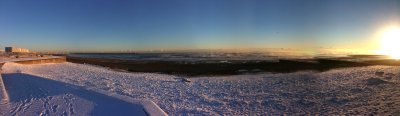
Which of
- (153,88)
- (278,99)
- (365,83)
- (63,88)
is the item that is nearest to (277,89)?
(278,99)

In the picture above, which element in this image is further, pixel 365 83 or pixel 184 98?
pixel 365 83

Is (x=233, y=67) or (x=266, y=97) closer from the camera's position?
(x=266, y=97)

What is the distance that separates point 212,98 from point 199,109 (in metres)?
2.70

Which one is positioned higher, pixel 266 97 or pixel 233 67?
pixel 233 67

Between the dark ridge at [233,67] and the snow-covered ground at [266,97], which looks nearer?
the snow-covered ground at [266,97]

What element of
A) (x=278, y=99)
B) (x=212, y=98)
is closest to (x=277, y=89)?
(x=278, y=99)

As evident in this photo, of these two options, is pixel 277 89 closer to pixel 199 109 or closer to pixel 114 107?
pixel 199 109

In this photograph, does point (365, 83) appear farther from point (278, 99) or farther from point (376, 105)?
point (278, 99)

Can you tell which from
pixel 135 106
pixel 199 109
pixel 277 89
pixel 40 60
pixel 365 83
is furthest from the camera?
pixel 40 60

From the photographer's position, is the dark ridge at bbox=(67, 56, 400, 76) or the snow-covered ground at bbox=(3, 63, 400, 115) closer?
the snow-covered ground at bbox=(3, 63, 400, 115)

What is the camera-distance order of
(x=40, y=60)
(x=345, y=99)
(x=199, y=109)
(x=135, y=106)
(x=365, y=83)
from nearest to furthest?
(x=135, y=106) < (x=199, y=109) < (x=345, y=99) < (x=365, y=83) < (x=40, y=60)

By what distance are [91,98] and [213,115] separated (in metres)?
5.39

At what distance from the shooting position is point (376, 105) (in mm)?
13555

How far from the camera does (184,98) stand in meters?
15.3
